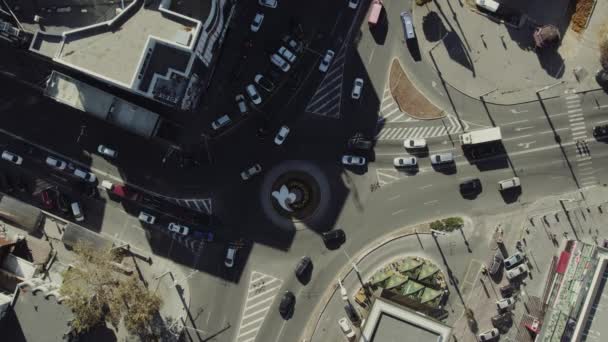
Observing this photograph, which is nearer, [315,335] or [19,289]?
[19,289]

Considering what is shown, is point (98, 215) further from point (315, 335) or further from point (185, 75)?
point (315, 335)

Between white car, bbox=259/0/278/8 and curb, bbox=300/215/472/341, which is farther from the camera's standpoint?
curb, bbox=300/215/472/341

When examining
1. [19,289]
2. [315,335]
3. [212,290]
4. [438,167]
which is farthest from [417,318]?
[19,289]

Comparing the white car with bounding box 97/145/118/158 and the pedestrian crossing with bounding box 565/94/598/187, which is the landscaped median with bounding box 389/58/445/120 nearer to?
the pedestrian crossing with bounding box 565/94/598/187

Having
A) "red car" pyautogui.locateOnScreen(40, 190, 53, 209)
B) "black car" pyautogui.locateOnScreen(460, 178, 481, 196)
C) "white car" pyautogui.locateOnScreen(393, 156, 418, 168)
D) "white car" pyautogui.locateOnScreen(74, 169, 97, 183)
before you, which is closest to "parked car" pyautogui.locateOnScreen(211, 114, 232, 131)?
"white car" pyautogui.locateOnScreen(74, 169, 97, 183)

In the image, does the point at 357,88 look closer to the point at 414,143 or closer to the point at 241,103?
the point at 414,143

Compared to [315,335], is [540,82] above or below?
above

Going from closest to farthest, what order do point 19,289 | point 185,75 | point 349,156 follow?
point 185,75 → point 19,289 → point 349,156
